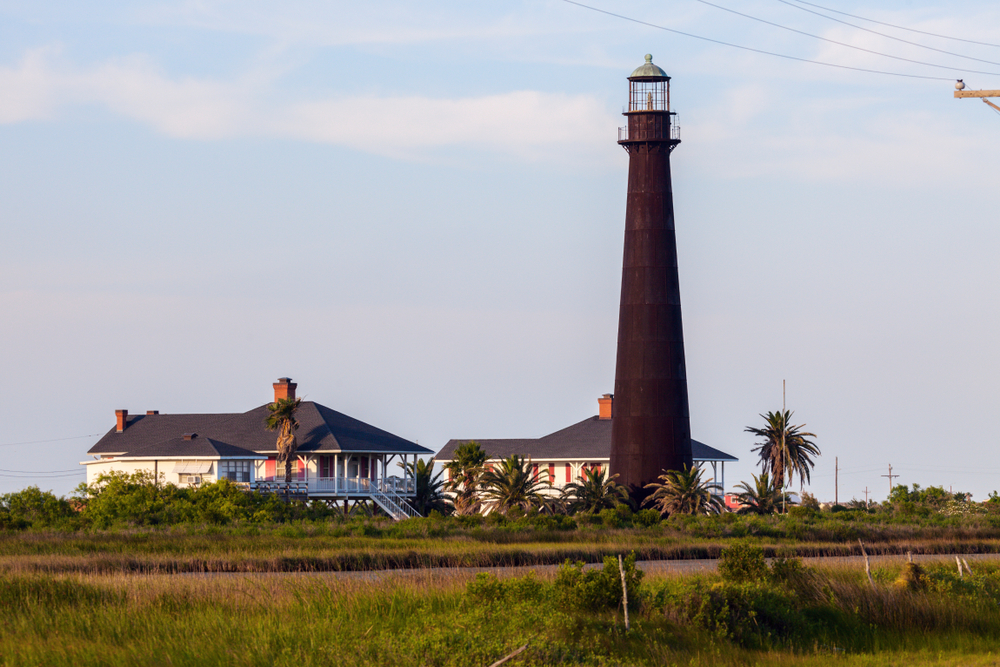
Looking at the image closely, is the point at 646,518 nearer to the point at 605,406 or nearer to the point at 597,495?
the point at 597,495

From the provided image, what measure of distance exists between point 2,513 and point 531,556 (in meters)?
26.5

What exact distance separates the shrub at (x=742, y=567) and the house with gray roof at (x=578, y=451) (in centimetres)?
4792

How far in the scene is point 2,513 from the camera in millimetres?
51344

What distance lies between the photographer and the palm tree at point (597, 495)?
57.1 m

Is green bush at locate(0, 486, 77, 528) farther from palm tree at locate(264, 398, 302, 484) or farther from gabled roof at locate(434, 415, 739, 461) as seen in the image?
gabled roof at locate(434, 415, 739, 461)

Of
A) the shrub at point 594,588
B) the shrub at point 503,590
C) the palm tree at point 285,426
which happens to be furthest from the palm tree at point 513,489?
the shrub at point 503,590

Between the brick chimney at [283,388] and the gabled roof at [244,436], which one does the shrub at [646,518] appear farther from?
the brick chimney at [283,388]

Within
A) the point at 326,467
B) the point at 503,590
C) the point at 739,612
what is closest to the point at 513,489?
the point at 326,467

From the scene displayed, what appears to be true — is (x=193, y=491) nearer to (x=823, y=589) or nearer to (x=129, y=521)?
(x=129, y=521)

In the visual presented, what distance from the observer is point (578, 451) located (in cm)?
7625

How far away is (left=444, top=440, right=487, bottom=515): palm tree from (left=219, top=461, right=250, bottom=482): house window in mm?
10871

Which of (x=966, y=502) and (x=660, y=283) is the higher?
(x=660, y=283)

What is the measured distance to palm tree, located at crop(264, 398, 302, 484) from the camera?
65.3 metres

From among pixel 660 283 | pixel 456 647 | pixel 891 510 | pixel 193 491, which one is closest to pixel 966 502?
pixel 891 510
